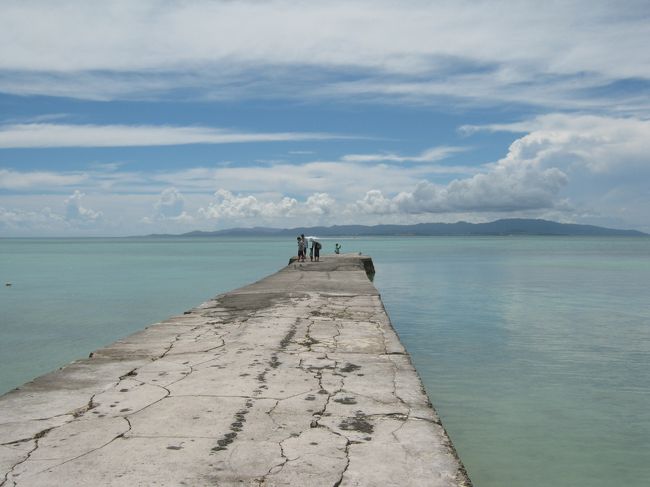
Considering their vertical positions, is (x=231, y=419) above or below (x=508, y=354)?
above

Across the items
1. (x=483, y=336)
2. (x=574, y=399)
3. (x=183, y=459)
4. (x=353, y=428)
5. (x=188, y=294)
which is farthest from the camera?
(x=188, y=294)

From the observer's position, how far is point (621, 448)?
18.6 feet

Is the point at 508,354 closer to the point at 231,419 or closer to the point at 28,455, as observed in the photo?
the point at 231,419

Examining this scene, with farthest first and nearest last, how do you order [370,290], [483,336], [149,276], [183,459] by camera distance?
[149,276]
[370,290]
[483,336]
[183,459]

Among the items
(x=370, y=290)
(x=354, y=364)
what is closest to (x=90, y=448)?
(x=354, y=364)

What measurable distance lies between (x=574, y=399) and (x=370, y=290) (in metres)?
7.39

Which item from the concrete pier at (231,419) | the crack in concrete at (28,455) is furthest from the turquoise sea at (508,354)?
the crack in concrete at (28,455)

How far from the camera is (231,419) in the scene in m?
4.22

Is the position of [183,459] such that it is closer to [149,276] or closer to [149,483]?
[149,483]

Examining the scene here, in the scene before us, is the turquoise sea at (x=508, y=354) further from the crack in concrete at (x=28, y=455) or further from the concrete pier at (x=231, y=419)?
the crack in concrete at (x=28, y=455)

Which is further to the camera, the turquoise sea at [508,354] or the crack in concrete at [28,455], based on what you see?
the turquoise sea at [508,354]

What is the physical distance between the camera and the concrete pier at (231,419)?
3342 millimetres

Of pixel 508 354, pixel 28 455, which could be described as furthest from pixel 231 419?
pixel 508 354

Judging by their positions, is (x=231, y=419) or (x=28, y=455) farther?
(x=231, y=419)
